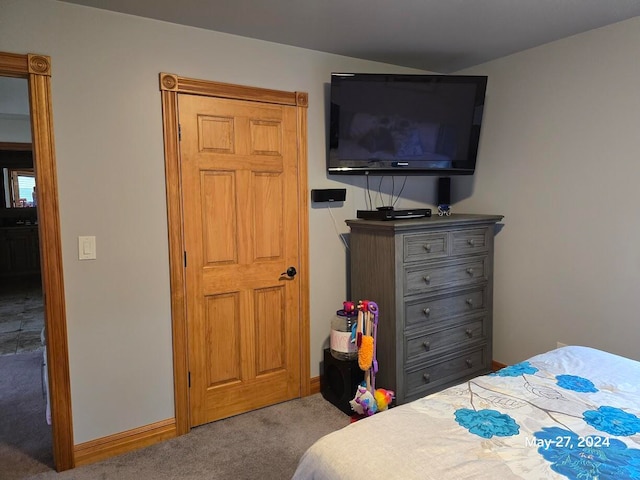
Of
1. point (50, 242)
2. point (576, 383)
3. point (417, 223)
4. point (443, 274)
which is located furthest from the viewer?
point (443, 274)

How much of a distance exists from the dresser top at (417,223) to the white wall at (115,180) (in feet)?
3.98

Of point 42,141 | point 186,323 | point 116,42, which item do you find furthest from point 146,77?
point 186,323

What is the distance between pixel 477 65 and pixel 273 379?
2918mm

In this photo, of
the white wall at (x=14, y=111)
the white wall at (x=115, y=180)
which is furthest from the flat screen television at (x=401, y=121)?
the white wall at (x=14, y=111)

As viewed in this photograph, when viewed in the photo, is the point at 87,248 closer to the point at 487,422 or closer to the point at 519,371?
the point at 487,422

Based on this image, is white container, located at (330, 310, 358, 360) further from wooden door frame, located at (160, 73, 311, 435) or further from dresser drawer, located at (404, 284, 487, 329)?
wooden door frame, located at (160, 73, 311, 435)

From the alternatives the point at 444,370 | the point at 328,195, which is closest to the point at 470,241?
the point at 444,370

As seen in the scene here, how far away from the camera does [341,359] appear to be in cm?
287

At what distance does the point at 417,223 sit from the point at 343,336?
89cm

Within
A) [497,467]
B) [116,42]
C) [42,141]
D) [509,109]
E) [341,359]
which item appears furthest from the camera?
[509,109]

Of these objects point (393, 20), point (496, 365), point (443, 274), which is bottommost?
point (496, 365)

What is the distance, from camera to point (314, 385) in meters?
3.14

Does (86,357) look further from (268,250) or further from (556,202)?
(556,202)

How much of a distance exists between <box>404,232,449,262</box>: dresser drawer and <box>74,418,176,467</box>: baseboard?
5.95 ft
